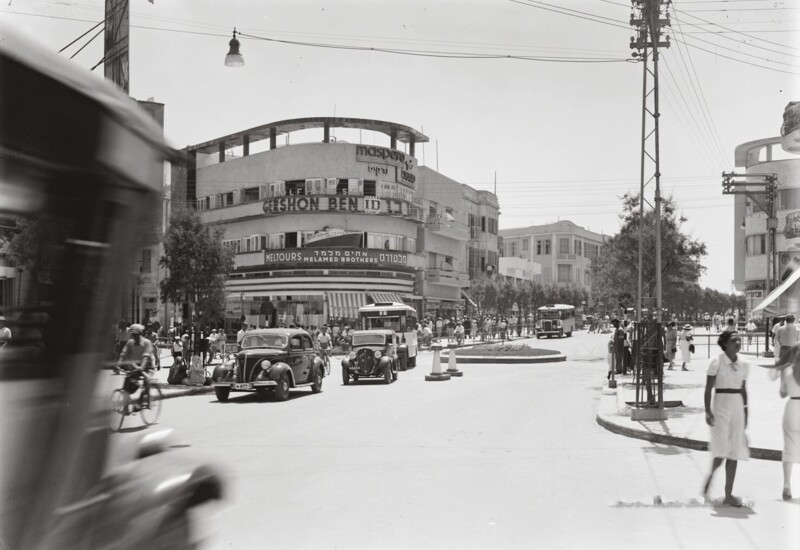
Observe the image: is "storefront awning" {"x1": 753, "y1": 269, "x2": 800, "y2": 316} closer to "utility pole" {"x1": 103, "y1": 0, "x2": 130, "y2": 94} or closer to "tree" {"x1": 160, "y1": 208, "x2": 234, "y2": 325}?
"utility pole" {"x1": 103, "y1": 0, "x2": 130, "y2": 94}

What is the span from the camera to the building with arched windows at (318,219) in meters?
57.9

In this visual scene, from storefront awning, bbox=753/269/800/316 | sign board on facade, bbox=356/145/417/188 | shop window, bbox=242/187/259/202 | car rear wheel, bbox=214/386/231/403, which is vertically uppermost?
sign board on facade, bbox=356/145/417/188

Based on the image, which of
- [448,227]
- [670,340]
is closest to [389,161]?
[448,227]

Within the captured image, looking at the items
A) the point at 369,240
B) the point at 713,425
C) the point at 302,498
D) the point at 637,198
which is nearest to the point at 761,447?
the point at 713,425

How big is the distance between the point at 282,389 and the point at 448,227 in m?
54.0

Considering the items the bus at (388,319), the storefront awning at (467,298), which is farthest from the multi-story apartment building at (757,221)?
the bus at (388,319)

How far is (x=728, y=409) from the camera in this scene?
7664 mm

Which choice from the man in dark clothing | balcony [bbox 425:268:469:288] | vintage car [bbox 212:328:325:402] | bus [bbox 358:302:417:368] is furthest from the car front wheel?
balcony [bbox 425:268:469:288]

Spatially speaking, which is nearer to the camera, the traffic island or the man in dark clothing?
the man in dark clothing

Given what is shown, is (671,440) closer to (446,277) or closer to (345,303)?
(345,303)

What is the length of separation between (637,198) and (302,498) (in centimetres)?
2006

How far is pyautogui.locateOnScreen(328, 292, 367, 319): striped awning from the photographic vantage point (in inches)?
2242

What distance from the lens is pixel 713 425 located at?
7.71 meters

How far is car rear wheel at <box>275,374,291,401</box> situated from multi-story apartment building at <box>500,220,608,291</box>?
10869 cm
